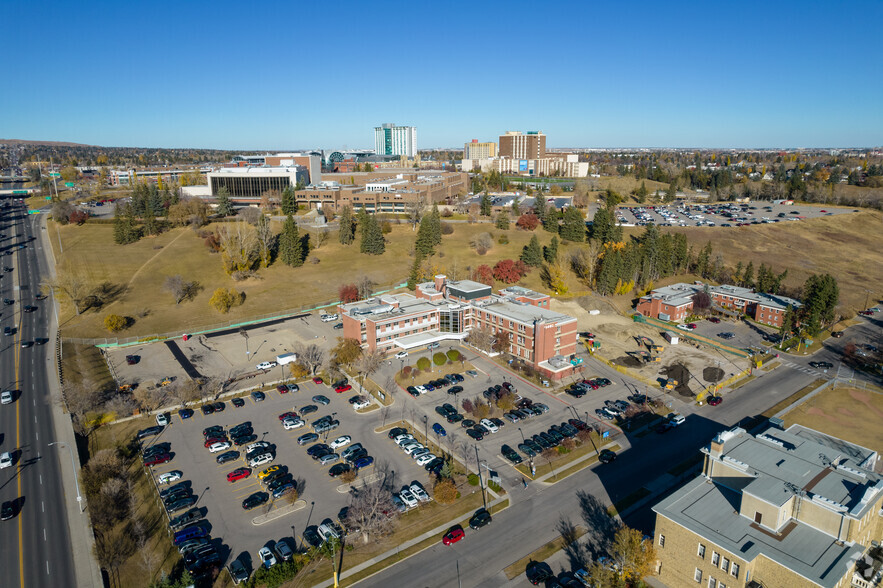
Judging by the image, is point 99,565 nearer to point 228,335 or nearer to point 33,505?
point 33,505

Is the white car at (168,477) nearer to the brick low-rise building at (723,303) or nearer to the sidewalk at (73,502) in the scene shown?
the sidewalk at (73,502)

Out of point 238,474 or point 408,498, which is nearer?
point 408,498

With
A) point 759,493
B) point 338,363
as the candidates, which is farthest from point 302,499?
point 759,493

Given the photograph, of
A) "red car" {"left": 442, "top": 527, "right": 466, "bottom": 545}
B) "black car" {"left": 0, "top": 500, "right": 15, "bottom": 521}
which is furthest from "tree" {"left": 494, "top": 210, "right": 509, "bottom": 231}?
"black car" {"left": 0, "top": 500, "right": 15, "bottom": 521}

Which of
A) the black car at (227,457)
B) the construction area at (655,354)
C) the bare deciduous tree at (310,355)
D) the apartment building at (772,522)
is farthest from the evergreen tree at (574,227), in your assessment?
the black car at (227,457)

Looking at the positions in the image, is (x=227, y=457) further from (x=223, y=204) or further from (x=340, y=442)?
(x=223, y=204)

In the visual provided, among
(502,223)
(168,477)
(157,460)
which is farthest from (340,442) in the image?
(502,223)

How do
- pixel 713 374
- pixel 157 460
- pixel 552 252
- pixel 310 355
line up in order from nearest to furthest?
pixel 157 460
pixel 713 374
pixel 310 355
pixel 552 252

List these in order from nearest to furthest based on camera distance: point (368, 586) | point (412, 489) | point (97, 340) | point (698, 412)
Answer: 1. point (368, 586)
2. point (412, 489)
3. point (698, 412)
4. point (97, 340)
